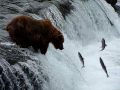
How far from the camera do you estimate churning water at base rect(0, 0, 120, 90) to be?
6.50 m

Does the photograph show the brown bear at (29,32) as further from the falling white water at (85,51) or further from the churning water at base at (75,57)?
the falling white water at (85,51)

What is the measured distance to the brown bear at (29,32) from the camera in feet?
23.0

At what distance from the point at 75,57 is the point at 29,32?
284 cm

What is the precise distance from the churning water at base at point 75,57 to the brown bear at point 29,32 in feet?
0.60

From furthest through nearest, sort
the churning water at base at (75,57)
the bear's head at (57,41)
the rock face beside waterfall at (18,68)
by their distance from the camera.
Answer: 1. the bear's head at (57,41)
2. the churning water at base at (75,57)
3. the rock face beside waterfall at (18,68)

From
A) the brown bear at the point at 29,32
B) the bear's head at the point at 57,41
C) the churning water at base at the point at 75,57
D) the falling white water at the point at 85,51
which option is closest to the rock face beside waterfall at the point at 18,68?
the churning water at base at the point at 75,57

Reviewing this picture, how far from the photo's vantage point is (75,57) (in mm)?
9680

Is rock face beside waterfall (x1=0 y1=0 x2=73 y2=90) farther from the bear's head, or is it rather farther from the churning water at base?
the bear's head

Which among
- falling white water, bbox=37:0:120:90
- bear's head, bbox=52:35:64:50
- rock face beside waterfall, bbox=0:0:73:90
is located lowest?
falling white water, bbox=37:0:120:90

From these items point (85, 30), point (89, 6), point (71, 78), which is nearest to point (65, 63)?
point (71, 78)

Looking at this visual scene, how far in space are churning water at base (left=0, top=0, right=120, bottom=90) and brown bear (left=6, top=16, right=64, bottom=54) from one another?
18 cm

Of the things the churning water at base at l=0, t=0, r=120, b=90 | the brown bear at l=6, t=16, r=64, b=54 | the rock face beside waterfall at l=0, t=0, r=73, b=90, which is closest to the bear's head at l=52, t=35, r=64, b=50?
the churning water at base at l=0, t=0, r=120, b=90

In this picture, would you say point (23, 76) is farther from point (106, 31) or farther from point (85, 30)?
point (106, 31)

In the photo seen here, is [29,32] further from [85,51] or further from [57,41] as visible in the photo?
[85,51]
